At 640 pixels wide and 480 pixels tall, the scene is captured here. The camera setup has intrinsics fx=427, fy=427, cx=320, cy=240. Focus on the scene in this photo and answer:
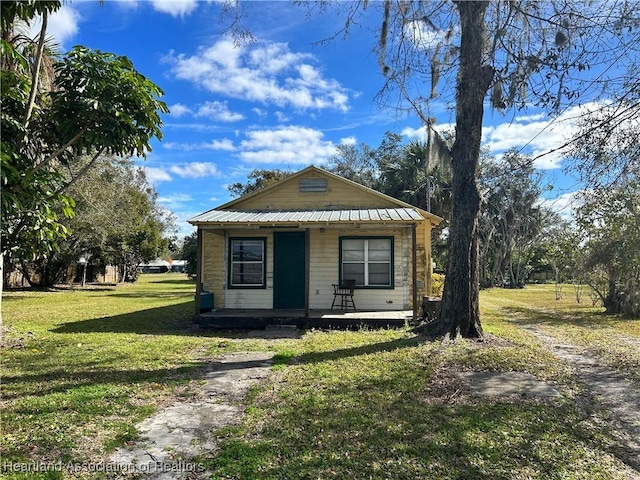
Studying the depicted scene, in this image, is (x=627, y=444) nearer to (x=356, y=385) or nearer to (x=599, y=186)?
(x=356, y=385)

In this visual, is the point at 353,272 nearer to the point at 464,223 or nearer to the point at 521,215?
the point at 464,223

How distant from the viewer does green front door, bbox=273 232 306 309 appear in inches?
479

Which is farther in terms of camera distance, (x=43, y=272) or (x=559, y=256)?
(x=43, y=272)

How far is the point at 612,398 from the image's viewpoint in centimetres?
533

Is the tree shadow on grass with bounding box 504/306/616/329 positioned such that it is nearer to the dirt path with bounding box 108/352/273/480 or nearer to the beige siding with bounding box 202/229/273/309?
the beige siding with bounding box 202/229/273/309

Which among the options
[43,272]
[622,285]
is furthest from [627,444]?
[43,272]

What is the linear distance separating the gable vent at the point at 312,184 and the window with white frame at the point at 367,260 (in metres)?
1.72

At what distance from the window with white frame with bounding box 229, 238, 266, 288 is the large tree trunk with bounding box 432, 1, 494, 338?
18.3 feet

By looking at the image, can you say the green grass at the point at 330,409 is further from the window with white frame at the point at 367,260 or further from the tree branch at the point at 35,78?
the tree branch at the point at 35,78

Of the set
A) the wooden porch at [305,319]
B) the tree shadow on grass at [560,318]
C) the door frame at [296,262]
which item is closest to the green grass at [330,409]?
the wooden porch at [305,319]

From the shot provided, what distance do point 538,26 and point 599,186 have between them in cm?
278

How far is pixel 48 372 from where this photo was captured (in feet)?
20.0

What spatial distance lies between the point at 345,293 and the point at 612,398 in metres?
7.24

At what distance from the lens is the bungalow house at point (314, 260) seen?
11.9 metres
